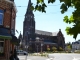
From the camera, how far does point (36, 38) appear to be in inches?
3868

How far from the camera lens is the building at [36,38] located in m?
95.0

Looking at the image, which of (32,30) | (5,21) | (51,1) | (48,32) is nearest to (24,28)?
(32,30)

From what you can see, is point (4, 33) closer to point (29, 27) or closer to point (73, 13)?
point (73, 13)

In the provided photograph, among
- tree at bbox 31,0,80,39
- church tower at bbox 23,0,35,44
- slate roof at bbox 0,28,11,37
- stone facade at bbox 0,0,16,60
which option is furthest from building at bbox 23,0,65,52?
tree at bbox 31,0,80,39

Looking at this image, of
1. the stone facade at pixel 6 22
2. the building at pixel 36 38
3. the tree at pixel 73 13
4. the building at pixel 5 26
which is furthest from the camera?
the building at pixel 36 38

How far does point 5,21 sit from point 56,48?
8311 cm

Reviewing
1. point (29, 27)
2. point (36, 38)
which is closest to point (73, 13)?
point (36, 38)

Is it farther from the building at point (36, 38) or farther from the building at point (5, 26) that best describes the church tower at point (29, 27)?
the building at point (5, 26)

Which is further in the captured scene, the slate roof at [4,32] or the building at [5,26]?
the building at [5,26]

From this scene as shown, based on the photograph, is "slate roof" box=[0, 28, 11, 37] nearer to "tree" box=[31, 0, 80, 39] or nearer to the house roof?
the house roof

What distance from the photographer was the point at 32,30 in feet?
339

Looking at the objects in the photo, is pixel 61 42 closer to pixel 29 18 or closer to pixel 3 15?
pixel 29 18

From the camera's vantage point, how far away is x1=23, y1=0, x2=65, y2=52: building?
9500 centimetres

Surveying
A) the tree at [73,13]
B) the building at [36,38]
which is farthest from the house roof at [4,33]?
the building at [36,38]
